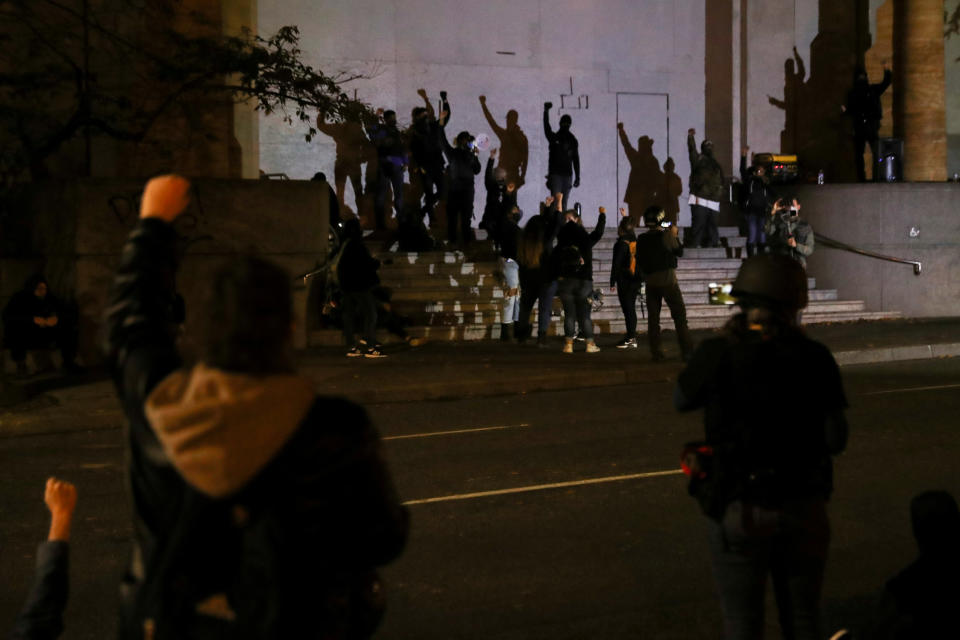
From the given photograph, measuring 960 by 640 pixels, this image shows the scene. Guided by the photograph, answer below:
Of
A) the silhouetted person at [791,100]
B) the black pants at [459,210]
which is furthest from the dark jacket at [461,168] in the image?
the silhouetted person at [791,100]

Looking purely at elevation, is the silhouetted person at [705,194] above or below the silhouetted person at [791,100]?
below

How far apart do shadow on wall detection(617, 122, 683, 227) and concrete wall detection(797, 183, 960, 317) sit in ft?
16.6

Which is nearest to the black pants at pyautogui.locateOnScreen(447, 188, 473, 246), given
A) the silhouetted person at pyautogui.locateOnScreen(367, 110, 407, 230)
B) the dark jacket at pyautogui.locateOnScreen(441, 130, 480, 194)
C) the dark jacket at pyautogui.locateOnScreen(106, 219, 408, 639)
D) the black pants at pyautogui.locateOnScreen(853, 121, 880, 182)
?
the dark jacket at pyautogui.locateOnScreen(441, 130, 480, 194)

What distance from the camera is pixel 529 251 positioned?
16.0 metres

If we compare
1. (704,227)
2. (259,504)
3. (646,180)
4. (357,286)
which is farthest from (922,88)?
(259,504)

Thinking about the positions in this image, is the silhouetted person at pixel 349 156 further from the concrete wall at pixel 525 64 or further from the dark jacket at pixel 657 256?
the dark jacket at pixel 657 256

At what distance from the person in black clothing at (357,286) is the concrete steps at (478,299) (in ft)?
4.80

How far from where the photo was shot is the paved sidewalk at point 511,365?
12.9 metres

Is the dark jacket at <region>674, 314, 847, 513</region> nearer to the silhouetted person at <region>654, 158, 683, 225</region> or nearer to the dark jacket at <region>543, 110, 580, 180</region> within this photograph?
the dark jacket at <region>543, 110, 580, 180</region>

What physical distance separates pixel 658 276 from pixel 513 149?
35.6 ft

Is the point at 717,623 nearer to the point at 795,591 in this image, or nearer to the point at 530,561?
the point at 530,561

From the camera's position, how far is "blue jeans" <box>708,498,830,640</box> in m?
3.45

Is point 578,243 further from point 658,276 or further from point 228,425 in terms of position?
point 228,425

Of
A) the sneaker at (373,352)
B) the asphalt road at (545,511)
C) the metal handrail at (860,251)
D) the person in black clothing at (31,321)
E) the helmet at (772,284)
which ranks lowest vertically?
the asphalt road at (545,511)
